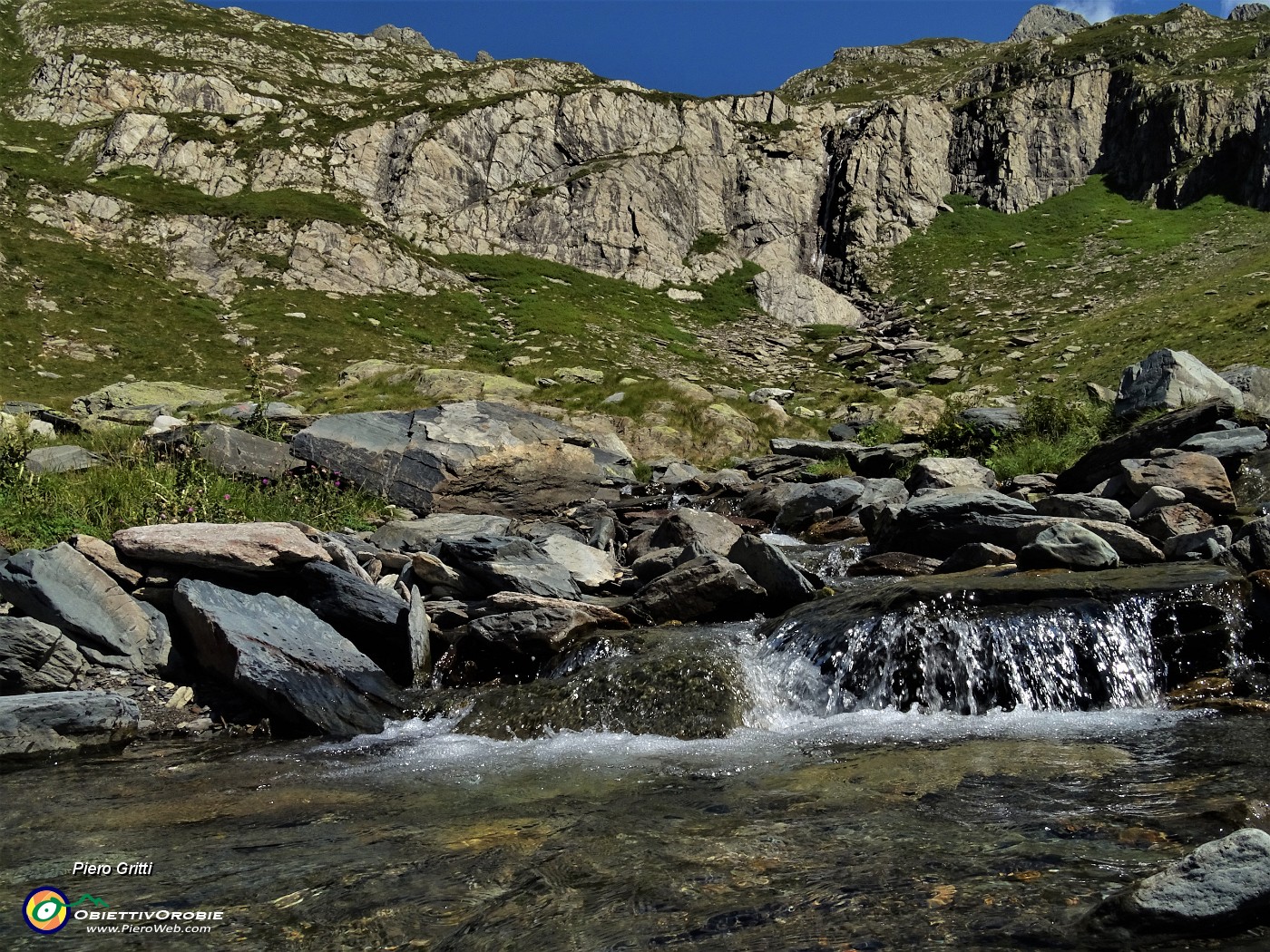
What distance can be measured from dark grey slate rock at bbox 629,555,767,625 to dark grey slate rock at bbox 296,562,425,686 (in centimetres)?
266

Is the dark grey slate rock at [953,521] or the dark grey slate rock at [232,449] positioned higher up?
the dark grey slate rock at [232,449]

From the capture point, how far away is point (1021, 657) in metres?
7.49

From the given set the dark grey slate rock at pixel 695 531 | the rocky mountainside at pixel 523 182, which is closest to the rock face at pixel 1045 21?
the rocky mountainside at pixel 523 182

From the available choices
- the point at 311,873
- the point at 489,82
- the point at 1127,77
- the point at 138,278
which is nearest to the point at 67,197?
the point at 138,278

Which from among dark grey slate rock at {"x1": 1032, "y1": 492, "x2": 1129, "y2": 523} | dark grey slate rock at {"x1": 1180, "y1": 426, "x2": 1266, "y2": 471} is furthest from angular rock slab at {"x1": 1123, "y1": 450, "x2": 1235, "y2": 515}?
dark grey slate rock at {"x1": 1032, "y1": 492, "x2": 1129, "y2": 523}

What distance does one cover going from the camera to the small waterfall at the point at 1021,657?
24.0 feet

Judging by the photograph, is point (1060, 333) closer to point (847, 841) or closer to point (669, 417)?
point (669, 417)

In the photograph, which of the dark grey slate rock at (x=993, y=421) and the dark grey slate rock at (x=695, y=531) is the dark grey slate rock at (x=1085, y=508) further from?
the dark grey slate rock at (x=993, y=421)

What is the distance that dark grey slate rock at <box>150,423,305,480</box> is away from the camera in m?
13.4

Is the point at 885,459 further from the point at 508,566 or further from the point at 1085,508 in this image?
the point at 508,566

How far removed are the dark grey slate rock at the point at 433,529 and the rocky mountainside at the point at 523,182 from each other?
30.8 m

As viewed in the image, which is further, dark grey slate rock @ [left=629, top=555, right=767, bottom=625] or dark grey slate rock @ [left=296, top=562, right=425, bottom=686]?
dark grey slate rock @ [left=629, top=555, right=767, bottom=625]

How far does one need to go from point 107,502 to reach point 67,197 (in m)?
57.6

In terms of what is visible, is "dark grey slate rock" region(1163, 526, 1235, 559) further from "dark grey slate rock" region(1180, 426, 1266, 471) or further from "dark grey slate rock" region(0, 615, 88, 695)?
"dark grey slate rock" region(0, 615, 88, 695)
